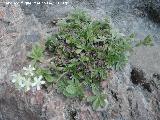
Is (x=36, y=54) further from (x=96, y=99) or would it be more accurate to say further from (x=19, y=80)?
(x=96, y=99)

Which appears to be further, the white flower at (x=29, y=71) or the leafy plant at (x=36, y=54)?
the leafy plant at (x=36, y=54)

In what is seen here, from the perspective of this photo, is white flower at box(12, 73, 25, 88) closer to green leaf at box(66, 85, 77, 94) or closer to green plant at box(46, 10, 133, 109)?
green plant at box(46, 10, 133, 109)

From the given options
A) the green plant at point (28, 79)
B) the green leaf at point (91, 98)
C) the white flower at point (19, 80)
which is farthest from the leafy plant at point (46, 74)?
the green leaf at point (91, 98)

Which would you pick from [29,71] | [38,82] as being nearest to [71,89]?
[38,82]

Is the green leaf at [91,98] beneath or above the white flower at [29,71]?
beneath

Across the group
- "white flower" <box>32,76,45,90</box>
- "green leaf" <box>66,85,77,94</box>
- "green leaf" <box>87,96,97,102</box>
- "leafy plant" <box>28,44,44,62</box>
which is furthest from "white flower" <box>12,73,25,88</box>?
"green leaf" <box>87,96,97,102</box>

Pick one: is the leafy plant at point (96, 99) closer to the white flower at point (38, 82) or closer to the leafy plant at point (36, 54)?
the white flower at point (38, 82)
